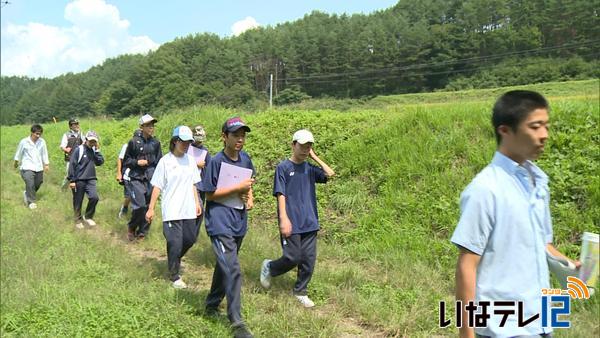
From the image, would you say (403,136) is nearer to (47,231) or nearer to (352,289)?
(352,289)

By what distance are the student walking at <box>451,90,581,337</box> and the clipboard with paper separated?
8.36ft

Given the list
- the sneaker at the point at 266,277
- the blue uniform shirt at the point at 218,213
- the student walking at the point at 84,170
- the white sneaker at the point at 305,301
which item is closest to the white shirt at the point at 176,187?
the sneaker at the point at 266,277

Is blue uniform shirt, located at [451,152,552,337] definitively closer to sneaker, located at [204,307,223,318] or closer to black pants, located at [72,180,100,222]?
sneaker, located at [204,307,223,318]

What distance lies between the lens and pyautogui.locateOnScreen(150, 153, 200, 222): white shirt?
5379mm

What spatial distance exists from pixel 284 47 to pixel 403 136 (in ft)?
195

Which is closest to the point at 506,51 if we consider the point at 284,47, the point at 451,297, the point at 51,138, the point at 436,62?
the point at 436,62

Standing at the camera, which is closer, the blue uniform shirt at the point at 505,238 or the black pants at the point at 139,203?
the blue uniform shirt at the point at 505,238

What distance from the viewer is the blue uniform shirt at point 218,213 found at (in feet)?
13.6

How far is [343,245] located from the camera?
271 inches

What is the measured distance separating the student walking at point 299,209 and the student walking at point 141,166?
341cm

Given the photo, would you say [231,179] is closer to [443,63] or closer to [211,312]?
[211,312]

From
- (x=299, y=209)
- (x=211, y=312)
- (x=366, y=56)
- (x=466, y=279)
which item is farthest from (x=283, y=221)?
(x=366, y=56)

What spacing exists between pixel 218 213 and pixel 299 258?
3.55 feet

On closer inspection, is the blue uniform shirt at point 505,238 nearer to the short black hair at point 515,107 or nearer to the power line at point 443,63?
the short black hair at point 515,107
